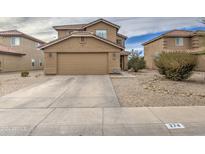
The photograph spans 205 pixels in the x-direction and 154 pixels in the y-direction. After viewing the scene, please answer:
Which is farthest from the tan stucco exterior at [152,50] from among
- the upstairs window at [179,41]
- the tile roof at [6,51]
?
the tile roof at [6,51]

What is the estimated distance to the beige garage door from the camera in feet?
62.8

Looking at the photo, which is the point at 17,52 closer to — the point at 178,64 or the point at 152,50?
the point at 152,50

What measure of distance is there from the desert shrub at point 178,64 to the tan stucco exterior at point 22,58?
19925 mm

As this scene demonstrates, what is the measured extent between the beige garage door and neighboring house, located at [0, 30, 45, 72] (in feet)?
28.0

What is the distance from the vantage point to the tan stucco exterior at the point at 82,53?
1919 centimetres

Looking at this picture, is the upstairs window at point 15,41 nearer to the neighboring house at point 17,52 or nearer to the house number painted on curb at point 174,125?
the neighboring house at point 17,52

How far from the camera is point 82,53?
764 inches

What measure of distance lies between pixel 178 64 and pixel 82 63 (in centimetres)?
935

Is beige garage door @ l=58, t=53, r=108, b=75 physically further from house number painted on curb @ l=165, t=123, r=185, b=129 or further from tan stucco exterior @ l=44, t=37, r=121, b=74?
house number painted on curb @ l=165, t=123, r=185, b=129

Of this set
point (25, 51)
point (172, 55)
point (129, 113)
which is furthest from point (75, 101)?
Result: point (25, 51)

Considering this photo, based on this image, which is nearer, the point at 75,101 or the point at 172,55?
the point at 75,101

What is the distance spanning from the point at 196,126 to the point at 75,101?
15.2ft
